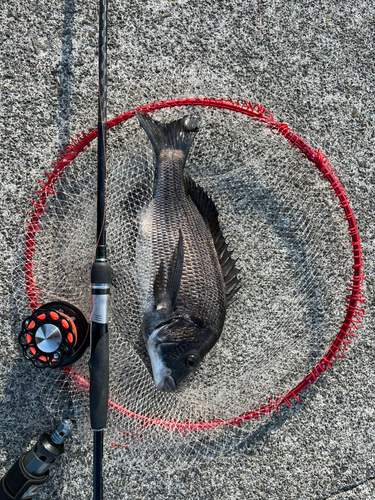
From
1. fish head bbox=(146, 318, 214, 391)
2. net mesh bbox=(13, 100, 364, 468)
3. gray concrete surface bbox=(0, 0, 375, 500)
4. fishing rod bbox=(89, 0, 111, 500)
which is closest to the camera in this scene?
fishing rod bbox=(89, 0, 111, 500)

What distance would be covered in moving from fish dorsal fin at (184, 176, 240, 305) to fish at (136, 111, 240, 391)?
3cm

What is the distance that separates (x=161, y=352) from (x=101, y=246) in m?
0.47

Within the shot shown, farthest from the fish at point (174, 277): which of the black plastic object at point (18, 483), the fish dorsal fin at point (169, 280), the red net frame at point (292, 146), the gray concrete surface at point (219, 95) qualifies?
the black plastic object at point (18, 483)

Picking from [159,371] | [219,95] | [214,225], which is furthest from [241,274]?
[219,95]

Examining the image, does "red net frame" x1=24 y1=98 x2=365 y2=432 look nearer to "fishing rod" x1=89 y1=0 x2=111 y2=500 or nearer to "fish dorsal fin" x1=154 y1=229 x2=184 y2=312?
"fishing rod" x1=89 y1=0 x2=111 y2=500

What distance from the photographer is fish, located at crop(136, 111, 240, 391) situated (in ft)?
4.84

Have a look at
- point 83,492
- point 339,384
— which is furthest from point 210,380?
point 83,492

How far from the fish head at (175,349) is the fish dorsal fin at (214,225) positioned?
0.21m

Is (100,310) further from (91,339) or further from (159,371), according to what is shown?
(159,371)

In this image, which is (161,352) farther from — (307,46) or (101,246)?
(307,46)

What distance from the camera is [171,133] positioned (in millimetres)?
1572

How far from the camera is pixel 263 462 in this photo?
183 centimetres

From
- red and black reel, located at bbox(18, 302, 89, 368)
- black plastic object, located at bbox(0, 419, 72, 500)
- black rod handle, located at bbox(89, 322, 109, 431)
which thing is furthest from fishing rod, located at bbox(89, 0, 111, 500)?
black plastic object, located at bbox(0, 419, 72, 500)

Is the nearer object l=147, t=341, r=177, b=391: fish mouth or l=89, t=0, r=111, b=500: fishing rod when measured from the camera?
l=89, t=0, r=111, b=500: fishing rod
